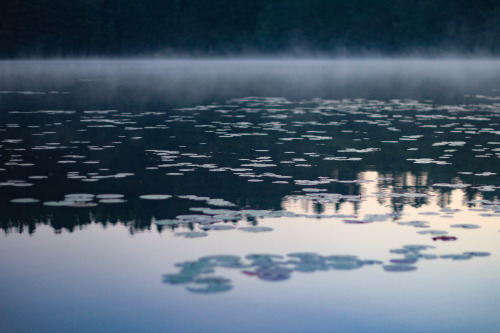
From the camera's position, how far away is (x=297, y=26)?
10525 centimetres

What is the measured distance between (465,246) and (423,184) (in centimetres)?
328

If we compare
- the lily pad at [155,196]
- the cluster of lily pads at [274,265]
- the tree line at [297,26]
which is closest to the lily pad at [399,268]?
the cluster of lily pads at [274,265]

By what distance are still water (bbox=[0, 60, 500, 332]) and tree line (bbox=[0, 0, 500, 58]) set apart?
80.5 meters

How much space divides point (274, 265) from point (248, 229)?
4.38 feet

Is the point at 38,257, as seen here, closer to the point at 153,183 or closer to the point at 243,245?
the point at 243,245

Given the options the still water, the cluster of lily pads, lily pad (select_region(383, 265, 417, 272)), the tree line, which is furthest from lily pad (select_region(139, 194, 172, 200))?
the tree line

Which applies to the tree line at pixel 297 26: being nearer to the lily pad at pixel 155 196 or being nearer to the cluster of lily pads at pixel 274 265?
the lily pad at pixel 155 196

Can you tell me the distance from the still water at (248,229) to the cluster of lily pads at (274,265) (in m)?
0.02

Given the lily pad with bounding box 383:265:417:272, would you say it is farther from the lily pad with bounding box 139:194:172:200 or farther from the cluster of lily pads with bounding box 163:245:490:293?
the lily pad with bounding box 139:194:172:200

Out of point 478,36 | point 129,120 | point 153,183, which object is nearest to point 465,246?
point 153,183

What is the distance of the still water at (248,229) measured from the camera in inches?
237

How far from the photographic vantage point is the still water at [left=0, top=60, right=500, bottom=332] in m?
6.02

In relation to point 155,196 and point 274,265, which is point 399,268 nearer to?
point 274,265

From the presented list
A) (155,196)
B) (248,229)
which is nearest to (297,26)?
(155,196)
